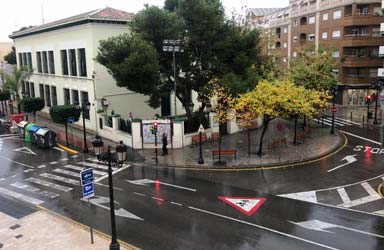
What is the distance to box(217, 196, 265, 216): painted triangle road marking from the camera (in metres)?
16.6

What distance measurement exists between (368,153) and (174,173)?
1459 centimetres

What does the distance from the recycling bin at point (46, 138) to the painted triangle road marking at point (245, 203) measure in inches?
681

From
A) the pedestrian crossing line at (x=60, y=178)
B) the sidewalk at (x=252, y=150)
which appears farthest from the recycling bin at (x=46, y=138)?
the pedestrian crossing line at (x=60, y=178)

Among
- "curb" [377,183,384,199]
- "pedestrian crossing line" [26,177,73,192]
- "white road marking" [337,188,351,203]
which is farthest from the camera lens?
"pedestrian crossing line" [26,177,73,192]

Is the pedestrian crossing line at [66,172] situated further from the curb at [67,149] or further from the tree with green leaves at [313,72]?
A: the tree with green leaves at [313,72]

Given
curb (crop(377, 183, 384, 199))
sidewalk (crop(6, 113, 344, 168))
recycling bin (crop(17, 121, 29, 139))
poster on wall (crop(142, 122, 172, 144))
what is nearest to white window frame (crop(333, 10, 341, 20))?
sidewalk (crop(6, 113, 344, 168))

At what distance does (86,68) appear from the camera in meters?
34.5

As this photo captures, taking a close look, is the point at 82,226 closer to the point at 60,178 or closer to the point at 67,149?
the point at 60,178

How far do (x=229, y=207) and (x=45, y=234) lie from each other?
7.89 m

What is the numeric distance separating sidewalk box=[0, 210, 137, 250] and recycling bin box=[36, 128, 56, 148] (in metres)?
13.9

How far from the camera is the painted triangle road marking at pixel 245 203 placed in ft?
54.3

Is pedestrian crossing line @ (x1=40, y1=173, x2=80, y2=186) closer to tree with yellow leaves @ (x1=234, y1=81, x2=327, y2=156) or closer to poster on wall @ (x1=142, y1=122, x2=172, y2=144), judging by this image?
poster on wall @ (x1=142, y1=122, x2=172, y2=144)

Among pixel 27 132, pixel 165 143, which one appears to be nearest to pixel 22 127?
pixel 27 132

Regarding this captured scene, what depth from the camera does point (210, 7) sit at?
2825 centimetres
